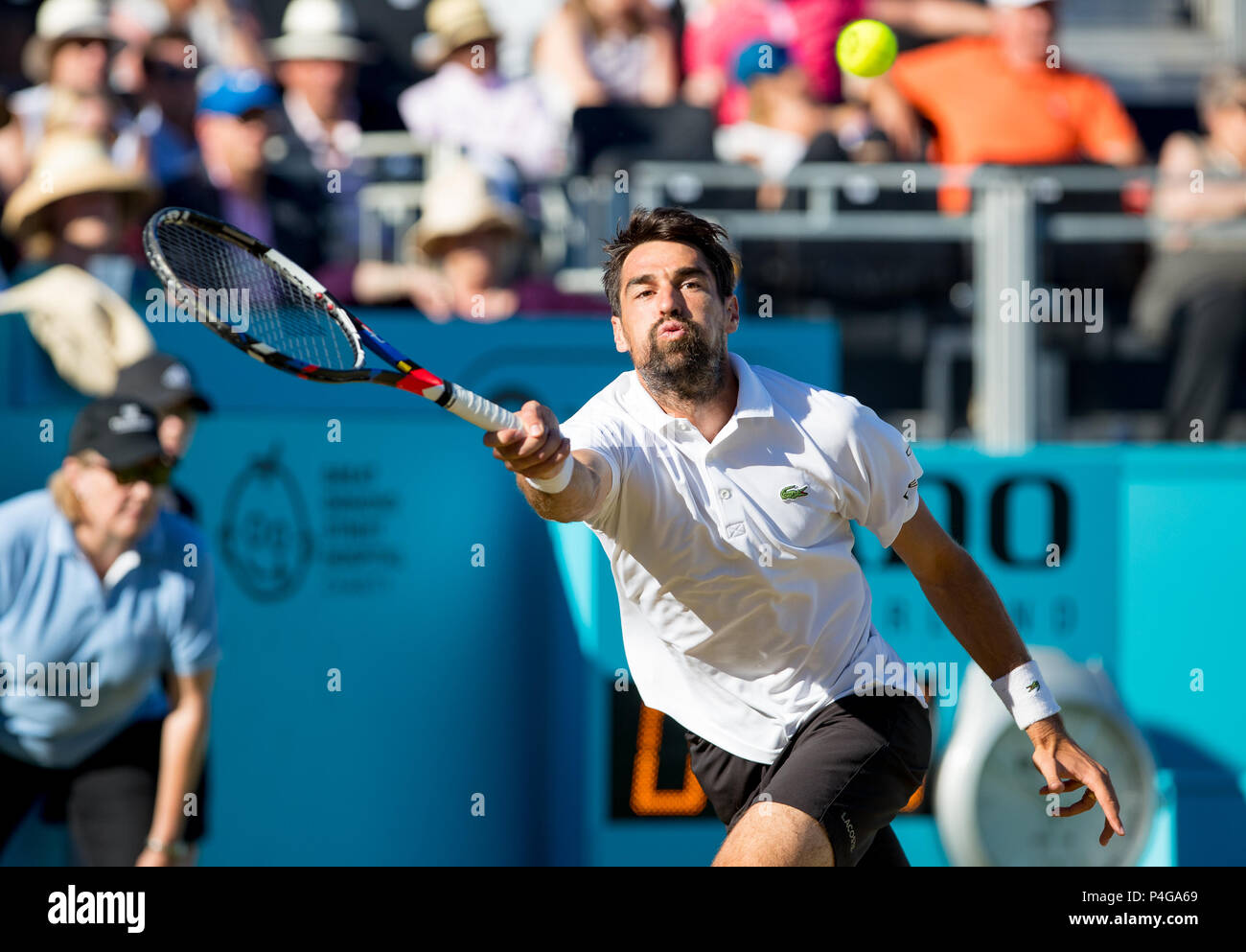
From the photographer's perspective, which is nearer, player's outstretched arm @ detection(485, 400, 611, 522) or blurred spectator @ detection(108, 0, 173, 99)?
player's outstretched arm @ detection(485, 400, 611, 522)

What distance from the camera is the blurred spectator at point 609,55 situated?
26.3ft

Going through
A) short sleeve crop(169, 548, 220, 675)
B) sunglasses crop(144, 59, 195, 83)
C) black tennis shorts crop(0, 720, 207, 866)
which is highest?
sunglasses crop(144, 59, 195, 83)

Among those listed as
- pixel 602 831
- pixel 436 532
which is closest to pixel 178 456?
pixel 436 532

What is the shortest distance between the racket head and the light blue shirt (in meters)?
0.92

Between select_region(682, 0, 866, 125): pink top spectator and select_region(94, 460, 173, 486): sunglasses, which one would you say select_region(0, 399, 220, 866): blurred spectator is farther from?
select_region(682, 0, 866, 125): pink top spectator

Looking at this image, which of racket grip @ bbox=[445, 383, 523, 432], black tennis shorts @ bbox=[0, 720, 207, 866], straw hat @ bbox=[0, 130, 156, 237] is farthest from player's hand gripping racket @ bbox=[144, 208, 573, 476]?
straw hat @ bbox=[0, 130, 156, 237]

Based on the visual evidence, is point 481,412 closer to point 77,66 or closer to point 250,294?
point 250,294

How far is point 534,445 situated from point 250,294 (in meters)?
1.69

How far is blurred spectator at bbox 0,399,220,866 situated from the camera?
17.7 ft

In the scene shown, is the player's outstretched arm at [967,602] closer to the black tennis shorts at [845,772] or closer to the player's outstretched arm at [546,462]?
the black tennis shorts at [845,772]

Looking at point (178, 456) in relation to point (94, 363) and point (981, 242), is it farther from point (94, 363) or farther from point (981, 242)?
point (981, 242)

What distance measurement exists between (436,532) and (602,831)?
1101 millimetres

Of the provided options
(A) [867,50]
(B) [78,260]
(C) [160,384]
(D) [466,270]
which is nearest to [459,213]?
(D) [466,270]
